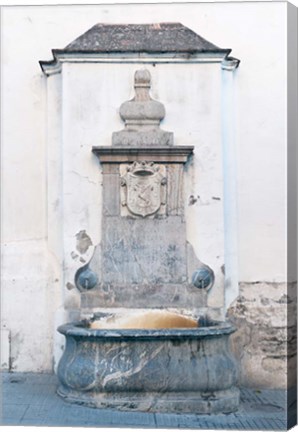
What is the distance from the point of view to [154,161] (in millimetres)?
8008

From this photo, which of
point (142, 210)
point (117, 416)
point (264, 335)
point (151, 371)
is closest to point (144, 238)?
point (142, 210)

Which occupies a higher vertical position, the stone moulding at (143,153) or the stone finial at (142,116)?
the stone finial at (142,116)

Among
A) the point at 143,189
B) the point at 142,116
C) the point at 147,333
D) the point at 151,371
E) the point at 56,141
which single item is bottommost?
the point at 151,371

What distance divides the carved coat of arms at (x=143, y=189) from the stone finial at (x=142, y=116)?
31 centimetres

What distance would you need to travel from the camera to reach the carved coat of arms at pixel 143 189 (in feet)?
26.1

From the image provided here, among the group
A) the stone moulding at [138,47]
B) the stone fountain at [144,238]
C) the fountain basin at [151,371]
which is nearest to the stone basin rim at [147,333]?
the fountain basin at [151,371]

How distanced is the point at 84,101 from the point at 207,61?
1266 mm

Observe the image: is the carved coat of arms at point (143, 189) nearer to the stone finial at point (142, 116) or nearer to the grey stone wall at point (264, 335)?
the stone finial at point (142, 116)

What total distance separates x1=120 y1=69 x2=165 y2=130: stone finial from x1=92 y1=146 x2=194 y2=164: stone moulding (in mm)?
278

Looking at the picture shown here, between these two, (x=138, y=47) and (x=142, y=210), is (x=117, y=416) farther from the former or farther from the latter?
Result: (x=138, y=47)

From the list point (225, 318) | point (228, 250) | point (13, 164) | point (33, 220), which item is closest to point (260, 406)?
point (225, 318)

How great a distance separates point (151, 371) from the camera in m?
6.62

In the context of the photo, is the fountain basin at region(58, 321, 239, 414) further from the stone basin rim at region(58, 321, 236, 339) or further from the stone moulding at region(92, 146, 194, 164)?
the stone moulding at region(92, 146, 194, 164)

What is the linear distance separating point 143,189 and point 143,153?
13.6 inches
